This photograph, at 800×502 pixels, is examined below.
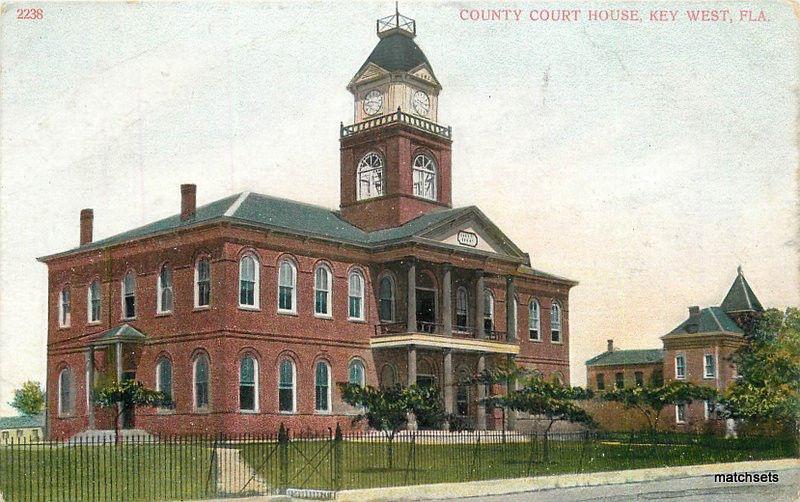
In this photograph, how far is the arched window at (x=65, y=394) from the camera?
132 feet

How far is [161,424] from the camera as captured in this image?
121 feet

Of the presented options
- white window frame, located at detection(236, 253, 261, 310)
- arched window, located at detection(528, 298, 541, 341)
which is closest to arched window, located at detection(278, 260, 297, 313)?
white window frame, located at detection(236, 253, 261, 310)

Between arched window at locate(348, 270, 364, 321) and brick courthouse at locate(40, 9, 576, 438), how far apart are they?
5 centimetres

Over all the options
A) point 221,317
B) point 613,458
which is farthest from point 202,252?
point 613,458

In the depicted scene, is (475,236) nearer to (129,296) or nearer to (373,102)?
(373,102)

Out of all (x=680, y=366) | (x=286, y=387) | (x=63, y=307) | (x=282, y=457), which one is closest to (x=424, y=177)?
(x=286, y=387)

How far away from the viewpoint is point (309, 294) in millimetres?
38344

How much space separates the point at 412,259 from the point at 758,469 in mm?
14027

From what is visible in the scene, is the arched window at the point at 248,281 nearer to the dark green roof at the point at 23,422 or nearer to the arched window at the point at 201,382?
the arched window at the point at 201,382

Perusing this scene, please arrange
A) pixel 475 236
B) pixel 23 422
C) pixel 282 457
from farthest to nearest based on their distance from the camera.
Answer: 1. pixel 23 422
2. pixel 475 236
3. pixel 282 457

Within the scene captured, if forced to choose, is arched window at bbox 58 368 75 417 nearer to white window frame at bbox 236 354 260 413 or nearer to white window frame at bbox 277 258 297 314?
white window frame at bbox 236 354 260 413

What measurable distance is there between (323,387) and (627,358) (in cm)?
3222

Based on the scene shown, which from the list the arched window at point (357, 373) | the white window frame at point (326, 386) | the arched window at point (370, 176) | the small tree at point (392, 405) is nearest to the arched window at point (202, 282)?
the white window frame at point (326, 386)

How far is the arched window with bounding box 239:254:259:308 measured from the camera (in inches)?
1428
